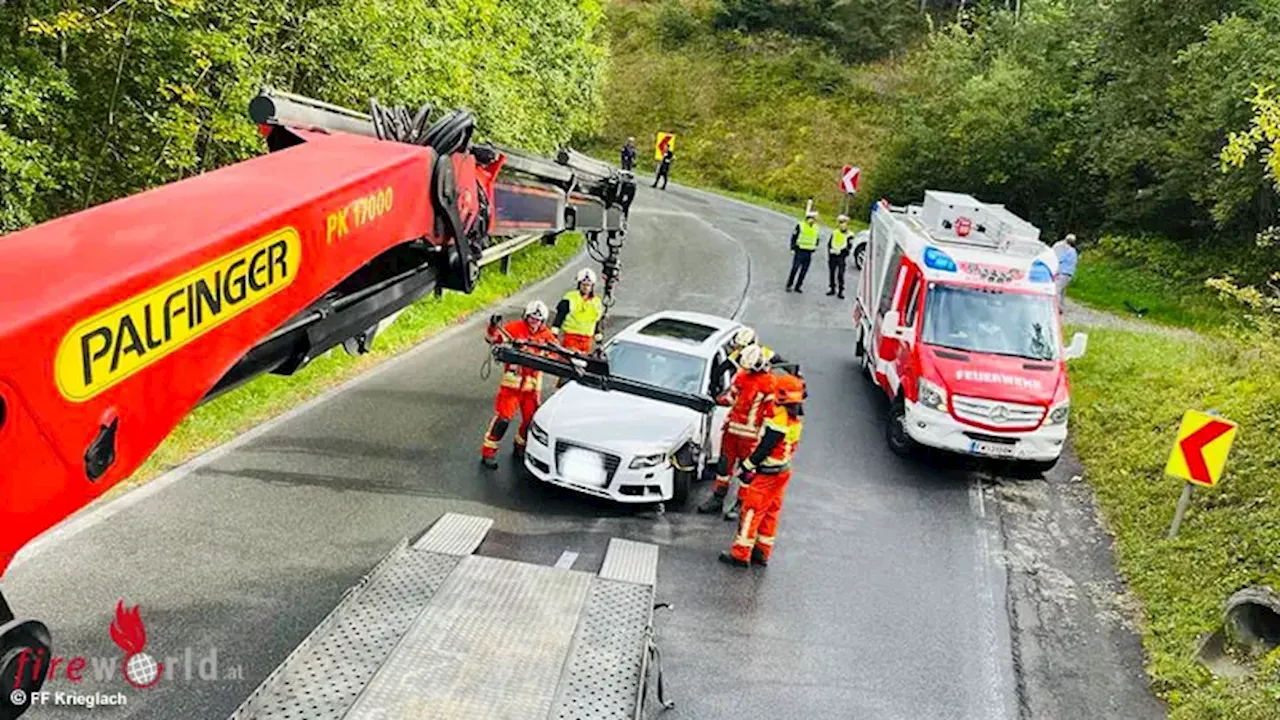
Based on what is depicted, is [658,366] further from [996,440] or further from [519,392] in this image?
[996,440]

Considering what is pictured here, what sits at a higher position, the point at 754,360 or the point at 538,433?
the point at 754,360

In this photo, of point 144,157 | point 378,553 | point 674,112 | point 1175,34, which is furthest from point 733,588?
point 674,112

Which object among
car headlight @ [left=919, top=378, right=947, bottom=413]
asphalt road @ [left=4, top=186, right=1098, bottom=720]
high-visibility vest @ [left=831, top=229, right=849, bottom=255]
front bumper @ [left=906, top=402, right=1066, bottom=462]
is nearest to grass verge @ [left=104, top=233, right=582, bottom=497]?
asphalt road @ [left=4, top=186, right=1098, bottom=720]

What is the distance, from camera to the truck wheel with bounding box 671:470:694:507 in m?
10.1

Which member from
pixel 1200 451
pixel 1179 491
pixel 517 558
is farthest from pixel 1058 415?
pixel 517 558

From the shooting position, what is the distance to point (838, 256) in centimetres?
2200

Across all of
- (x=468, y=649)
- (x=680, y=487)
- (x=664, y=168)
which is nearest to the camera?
(x=468, y=649)

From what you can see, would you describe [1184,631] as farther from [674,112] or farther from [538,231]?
[674,112]

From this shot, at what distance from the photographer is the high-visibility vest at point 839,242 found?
2166cm

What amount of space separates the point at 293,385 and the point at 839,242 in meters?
13.1

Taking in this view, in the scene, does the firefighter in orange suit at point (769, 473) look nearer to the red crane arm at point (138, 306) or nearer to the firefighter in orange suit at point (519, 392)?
the firefighter in orange suit at point (519, 392)

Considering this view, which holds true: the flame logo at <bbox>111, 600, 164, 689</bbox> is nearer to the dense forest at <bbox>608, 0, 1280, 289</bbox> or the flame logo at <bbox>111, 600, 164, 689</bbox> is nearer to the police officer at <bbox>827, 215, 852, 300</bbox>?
the dense forest at <bbox>608, 0, 1280, 289</bbox>

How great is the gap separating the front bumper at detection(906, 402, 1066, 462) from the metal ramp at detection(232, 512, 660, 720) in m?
5.98

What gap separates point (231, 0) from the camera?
10273mm
